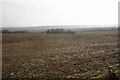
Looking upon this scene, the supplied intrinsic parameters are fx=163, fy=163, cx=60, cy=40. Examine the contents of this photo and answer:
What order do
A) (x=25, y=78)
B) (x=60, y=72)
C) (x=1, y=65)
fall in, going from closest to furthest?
(x=25, y=78) < (x=60, y=72) < (x=1, y=65)

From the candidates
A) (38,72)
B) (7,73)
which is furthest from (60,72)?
(7,73)

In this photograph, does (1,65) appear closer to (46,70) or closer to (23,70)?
(23,70)

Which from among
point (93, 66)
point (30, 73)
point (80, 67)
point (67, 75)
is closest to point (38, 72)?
point (30, 73)

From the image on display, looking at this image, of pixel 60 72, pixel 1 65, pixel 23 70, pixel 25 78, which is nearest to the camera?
pixel 25 78

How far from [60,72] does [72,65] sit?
191cm

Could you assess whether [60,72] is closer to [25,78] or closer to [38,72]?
[38,72]

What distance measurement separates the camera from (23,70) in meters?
11.4

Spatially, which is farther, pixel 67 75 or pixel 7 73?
pixel 7 73

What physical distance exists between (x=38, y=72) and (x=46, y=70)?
62 centimetres

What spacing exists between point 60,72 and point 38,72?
1443mm

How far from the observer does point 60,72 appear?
10383mm

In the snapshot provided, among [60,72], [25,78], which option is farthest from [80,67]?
[25,78]

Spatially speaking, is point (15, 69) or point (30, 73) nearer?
point (30, 73)

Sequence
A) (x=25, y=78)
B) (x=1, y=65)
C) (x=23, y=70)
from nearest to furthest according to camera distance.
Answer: (x=25, y=78) → (x=23, y=70) → (x=1, y=65)
